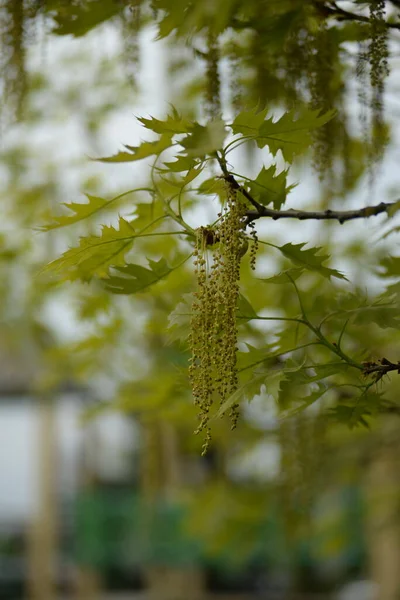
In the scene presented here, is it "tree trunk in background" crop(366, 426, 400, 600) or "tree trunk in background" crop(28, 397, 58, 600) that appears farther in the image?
"tree trunk in background" crop(28, 397, 58, 600)

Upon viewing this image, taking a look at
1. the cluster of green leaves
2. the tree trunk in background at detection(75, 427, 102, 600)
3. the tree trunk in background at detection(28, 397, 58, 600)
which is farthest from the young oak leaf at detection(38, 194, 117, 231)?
the tree trunk in background at detection(75, 427, 102, 600)

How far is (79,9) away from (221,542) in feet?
8.89

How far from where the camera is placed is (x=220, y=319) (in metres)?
0.99

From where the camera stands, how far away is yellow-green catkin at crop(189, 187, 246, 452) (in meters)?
0.94

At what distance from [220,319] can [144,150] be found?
0.22 metres

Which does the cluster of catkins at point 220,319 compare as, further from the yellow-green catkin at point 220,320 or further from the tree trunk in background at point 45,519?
Answer: the tree trunk in background at point 45,519

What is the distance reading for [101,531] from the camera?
22.3 feet

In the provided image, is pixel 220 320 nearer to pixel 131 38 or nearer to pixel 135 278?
pixel 135 278

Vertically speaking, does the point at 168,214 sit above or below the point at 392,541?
above

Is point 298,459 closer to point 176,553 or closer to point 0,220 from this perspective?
point 0,220

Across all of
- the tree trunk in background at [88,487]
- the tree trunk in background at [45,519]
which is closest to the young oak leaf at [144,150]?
the tree trunk in background at [45,519]

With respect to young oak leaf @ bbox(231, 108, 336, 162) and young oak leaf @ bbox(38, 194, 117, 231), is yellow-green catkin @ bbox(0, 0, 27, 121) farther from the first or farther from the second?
young oak leaf @ bbox(231, 108, 336, 162)

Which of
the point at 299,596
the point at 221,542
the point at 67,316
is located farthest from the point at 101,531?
the point at 221,542

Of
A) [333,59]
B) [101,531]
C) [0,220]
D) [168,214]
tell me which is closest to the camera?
[168,214]
